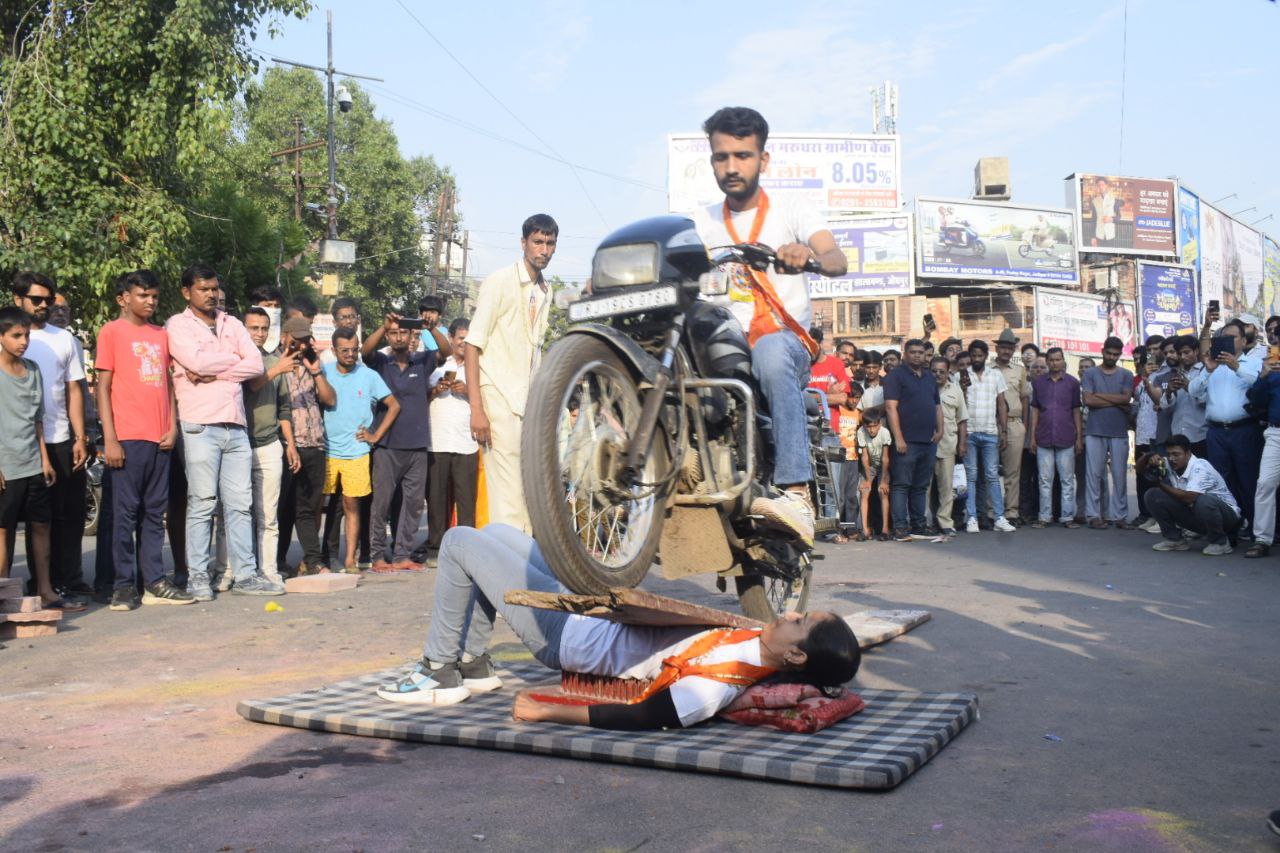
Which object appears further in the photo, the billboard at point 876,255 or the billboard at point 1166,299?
the billboard at point 1166,299

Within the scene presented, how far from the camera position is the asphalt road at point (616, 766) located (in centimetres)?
316

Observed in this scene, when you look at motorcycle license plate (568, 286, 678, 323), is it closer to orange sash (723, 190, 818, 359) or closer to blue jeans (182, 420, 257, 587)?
orange sash (723, 190, 818, 359)

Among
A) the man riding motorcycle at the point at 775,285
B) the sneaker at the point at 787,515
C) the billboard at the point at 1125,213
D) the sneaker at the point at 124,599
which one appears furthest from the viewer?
the billboard at the point at 1125,213

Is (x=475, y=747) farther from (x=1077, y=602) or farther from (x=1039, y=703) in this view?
(x=1077, y=602)

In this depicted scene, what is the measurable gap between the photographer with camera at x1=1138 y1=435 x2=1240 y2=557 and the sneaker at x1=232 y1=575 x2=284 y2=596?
796cm

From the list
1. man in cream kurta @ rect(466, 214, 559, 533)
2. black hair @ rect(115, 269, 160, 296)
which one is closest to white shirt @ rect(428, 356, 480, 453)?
black hair @ rect(115, 269, 160, 296)

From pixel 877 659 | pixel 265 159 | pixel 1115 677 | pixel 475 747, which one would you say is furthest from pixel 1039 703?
pixel 265 159

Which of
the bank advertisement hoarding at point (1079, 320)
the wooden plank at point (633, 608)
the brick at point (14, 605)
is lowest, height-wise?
the brick at point (14, 605)

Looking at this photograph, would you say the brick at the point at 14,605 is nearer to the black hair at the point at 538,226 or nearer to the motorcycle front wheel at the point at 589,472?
the black hair at the point at 538,226

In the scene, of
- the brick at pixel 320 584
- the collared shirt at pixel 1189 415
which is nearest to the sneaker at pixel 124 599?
the brick at pixel 320 584

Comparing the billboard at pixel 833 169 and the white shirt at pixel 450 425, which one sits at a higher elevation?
the billboard at pixel 833 169

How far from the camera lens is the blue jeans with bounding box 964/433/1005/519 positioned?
1288cm

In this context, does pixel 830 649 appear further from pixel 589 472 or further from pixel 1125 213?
pixel 1125 213

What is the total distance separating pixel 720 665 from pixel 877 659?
5.91 ft
